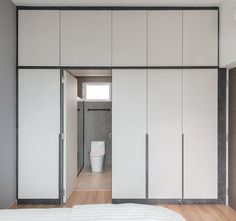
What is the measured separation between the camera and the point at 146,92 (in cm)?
379

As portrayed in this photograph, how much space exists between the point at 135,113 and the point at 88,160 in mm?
3008

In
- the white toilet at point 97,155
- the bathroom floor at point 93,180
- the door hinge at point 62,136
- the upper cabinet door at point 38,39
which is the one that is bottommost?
the bathroom floor at point 93,180

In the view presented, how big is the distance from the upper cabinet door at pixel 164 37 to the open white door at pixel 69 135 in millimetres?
1251

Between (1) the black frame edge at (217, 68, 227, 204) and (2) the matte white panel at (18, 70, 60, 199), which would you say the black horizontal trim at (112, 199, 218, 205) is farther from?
(2) the matte white panel at (18, 70, 60, 199)

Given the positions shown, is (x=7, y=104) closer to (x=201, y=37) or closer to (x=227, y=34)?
(x=201, y=37)

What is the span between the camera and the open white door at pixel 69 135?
3.85 m

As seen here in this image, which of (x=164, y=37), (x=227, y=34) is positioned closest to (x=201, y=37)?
(x=227, y=34)

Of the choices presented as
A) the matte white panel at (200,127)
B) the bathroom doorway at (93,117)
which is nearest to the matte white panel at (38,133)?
the matte white panel at (200,127)

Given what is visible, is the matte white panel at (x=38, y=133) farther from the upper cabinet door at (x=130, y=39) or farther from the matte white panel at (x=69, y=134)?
the upper cabinet door at (x=130, y=39)

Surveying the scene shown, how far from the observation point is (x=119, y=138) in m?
3.79

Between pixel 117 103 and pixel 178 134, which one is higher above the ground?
pixel 117 103

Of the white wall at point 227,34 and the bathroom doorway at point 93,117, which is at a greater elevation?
the white wall at point 227,34

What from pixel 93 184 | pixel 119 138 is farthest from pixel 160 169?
pixel 93 184

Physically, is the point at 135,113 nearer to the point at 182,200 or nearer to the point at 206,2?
the point at 182,200
